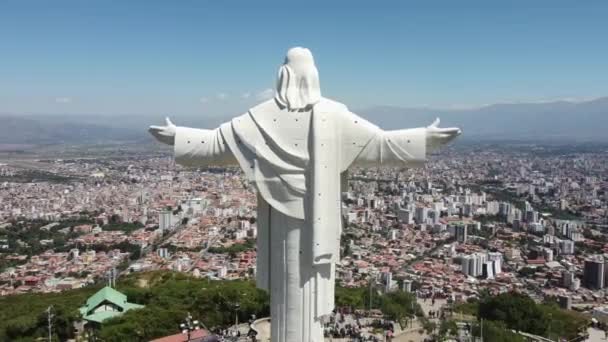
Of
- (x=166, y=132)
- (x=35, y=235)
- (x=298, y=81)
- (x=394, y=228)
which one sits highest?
(x=298, y=81)

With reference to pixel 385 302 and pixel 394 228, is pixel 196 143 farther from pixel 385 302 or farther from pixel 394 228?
pixel 394 228

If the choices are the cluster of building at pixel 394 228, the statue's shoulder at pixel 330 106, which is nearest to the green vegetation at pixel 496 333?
the cluster of building at pixel 394 228

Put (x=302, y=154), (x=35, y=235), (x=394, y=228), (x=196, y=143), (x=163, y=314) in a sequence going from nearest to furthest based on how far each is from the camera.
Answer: (x=302, y=154)
(x=196, y=143)
(x=163, y=314)
(x=35, y=235)
(x=394, y=228)

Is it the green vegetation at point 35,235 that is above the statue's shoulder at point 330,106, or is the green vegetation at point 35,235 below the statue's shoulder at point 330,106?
below

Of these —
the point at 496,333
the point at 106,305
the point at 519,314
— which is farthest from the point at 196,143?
the point at 106,305

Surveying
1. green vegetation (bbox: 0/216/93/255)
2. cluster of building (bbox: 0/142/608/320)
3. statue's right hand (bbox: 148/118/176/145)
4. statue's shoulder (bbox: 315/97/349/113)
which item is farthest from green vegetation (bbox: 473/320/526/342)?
green vegetation (bbox: 0/216/93/255)

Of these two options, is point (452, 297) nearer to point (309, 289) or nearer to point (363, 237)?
point (363, 237)

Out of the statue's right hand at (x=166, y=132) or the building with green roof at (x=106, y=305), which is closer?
the statue's right hand at (x=166, y=132)

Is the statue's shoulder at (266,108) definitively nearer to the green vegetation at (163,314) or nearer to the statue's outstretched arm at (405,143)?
the statue's outstretched arm at (405,143)
